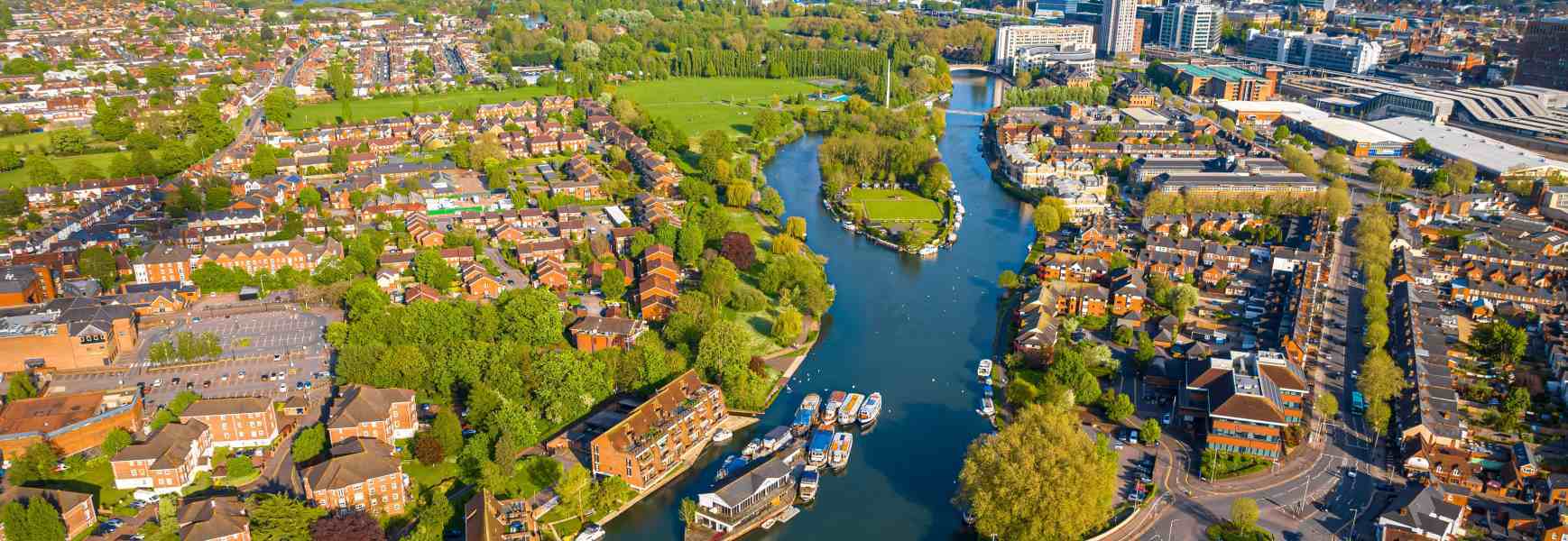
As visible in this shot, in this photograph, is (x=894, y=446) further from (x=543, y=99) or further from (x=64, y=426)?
(x=543, y=99)

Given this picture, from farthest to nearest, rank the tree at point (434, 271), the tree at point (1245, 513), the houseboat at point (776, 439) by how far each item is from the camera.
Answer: the tree at point (434, 271) → the houseboat at point (776, 439) → the tree at point (1245, 513)

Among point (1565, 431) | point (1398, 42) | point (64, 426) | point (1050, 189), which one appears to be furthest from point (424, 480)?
point (1398, 42)

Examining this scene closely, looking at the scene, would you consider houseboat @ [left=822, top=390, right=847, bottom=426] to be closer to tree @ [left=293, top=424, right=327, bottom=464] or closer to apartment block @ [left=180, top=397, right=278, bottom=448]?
tree @ [left=293, top=424, right=327, bottom=464]

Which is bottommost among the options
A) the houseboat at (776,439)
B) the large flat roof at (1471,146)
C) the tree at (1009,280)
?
the houseboat at (776,439)

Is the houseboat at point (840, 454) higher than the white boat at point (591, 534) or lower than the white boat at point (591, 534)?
higher

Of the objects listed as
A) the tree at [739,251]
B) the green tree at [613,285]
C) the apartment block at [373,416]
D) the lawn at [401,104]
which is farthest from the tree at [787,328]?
the lawn at [401,104]

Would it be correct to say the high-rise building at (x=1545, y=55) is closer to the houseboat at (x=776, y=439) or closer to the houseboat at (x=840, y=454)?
the houseboat at (x=840, y=454)

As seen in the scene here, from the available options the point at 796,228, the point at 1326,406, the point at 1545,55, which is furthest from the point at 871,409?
the point at 1545,55

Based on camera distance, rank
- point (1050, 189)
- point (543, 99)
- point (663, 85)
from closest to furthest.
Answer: point (1050, 189), point (543, 99), point (663, 85)
